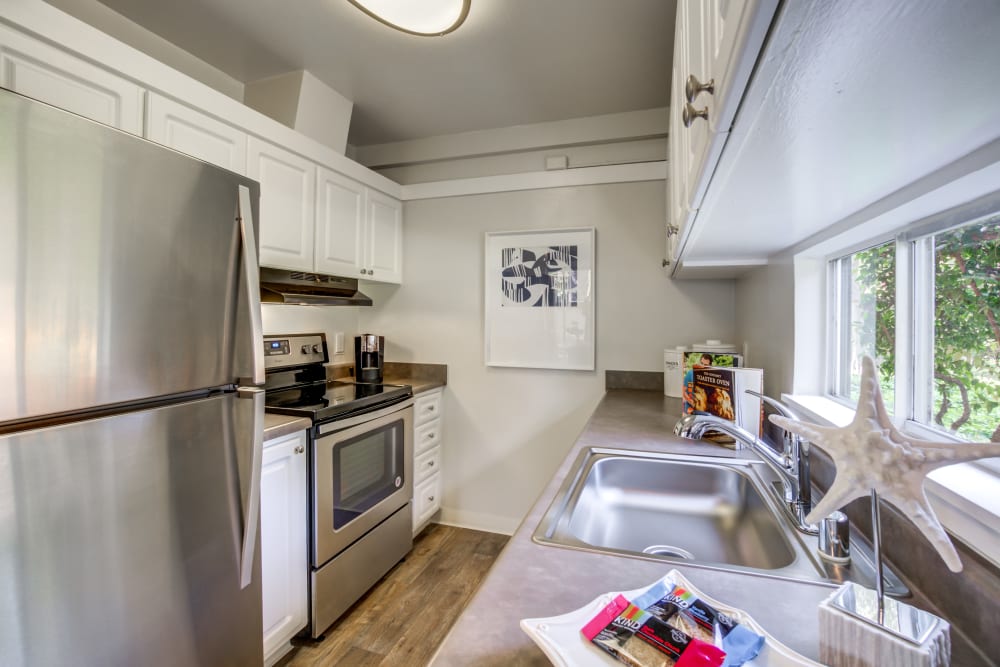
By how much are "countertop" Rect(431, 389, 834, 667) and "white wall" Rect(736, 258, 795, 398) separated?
110 cm

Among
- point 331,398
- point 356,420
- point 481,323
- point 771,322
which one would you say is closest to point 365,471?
point 356,420

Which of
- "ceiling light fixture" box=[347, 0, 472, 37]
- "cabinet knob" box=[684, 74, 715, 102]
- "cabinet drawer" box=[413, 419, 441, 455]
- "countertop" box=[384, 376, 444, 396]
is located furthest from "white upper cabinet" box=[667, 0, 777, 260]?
"cabinet drawer" box=[413, 419, 441, 455]

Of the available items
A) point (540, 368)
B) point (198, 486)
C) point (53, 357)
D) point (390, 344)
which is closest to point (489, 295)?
point (540, 368)

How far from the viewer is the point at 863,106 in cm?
53

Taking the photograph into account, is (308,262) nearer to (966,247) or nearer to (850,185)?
(850,185)

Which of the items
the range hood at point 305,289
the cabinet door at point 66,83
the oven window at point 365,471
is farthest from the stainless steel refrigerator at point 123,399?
the range hood at point 305,289

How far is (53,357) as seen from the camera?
860mm

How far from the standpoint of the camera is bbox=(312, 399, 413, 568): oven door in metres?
1.75

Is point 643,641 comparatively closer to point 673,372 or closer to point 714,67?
point 714,67

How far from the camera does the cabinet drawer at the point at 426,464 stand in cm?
254

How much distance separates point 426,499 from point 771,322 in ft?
6.97

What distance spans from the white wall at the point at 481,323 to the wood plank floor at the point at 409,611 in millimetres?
359

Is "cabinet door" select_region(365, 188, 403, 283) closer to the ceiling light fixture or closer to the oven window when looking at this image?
the oven window

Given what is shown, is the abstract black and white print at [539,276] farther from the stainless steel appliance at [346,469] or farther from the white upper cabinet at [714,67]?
the white upper cabinet at [714,67]
